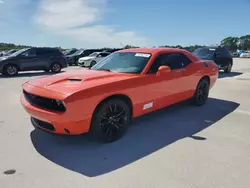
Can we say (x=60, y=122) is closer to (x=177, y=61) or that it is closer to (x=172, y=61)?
(x=172, y=61)

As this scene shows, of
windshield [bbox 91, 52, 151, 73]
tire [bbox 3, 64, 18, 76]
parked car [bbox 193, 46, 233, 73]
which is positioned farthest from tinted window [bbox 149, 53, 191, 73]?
tire [bbox 3, 64, 18, 76]

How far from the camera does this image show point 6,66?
1380cm

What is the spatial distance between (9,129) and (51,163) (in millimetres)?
1746

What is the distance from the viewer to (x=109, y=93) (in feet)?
12.5

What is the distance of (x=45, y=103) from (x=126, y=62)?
1886 millimetres

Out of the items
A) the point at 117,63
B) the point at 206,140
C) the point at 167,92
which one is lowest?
the point at 206,140

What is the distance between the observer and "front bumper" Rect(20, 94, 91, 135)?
341 cm

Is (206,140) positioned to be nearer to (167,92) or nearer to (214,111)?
(167,92)

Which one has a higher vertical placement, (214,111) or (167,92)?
(167,92)

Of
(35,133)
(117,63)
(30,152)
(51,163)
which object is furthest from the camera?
(117,63)

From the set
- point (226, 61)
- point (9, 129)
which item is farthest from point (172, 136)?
point (226, 61)

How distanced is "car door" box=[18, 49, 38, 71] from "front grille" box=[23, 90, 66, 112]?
36.8 ft

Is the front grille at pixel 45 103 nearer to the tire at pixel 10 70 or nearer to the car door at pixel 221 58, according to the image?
the tire at pixel 10 70

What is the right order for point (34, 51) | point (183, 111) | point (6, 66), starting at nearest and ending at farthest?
point (183, 111)
point (6, 66)
point (34, 51)
